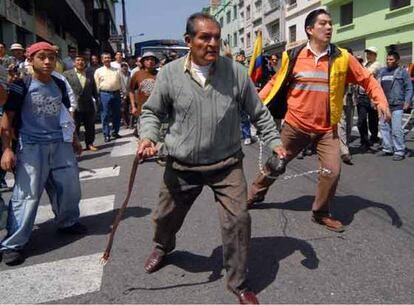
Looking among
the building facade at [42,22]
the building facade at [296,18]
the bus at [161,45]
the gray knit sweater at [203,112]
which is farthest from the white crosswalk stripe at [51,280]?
the building facade at [296,18]

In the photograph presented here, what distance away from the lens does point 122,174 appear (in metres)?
7.68

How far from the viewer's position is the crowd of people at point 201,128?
3.20 metres

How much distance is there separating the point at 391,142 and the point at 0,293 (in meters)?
7.08

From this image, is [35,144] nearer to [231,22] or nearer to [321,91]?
[321,91]

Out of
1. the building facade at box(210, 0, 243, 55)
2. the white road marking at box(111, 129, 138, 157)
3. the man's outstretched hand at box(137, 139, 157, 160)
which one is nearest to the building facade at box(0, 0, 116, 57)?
the white road marking at box(111, 129, 138, 157)

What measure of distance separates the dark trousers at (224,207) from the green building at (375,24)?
19357 mm

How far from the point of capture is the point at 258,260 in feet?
12.8

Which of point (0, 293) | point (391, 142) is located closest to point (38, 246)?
point (0, 293)

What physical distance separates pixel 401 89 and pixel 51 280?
6.80 metres

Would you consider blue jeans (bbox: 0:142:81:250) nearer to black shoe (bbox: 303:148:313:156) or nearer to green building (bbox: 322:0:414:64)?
black shoe (bbox: 303:148:313:156)

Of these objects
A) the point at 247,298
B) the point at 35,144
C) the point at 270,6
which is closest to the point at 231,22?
the point at 270,6

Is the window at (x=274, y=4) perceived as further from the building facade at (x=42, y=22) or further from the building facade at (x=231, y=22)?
the building facade at (x=42, y=22)

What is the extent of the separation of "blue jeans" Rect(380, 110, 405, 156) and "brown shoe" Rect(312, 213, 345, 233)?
390 centimetres

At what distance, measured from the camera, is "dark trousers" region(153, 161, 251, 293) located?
3174 millimetres
